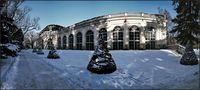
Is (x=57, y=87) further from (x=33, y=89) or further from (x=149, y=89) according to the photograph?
(x=149, y=89)

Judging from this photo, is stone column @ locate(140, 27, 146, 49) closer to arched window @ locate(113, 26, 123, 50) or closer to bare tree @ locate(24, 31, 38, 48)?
arched window @ locate(113, 26, 123, 50)

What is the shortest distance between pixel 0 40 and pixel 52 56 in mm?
10345

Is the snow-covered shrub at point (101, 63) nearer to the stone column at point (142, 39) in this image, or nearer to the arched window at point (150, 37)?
the stone column at point (142, 39)

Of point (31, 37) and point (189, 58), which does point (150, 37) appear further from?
point (31, 37)

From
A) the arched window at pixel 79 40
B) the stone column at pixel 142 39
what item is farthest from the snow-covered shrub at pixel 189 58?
the arched window at pixel 79 40

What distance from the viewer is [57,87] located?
1002cm

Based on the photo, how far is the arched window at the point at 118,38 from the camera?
35.3 metres

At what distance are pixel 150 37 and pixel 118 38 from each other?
199 inches

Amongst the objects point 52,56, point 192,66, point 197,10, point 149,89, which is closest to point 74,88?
point 149,89

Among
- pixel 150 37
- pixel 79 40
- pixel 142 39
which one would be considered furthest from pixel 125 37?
pixel 79 40

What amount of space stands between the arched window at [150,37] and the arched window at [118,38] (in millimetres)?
4046

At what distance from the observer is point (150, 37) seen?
35500mm

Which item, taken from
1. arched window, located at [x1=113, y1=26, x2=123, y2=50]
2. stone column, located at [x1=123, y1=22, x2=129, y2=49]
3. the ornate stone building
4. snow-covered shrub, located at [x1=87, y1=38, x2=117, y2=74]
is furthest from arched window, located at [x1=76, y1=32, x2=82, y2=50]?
snow-covered shrub, located at [x1=87, y1=38, x2=117, y2=74]

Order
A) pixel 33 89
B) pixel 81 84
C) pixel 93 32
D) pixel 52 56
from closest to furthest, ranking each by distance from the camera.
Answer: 1. pixel 33 89
2. pixel 81 84
3. pixel 52 56
4. pixel 93 32
